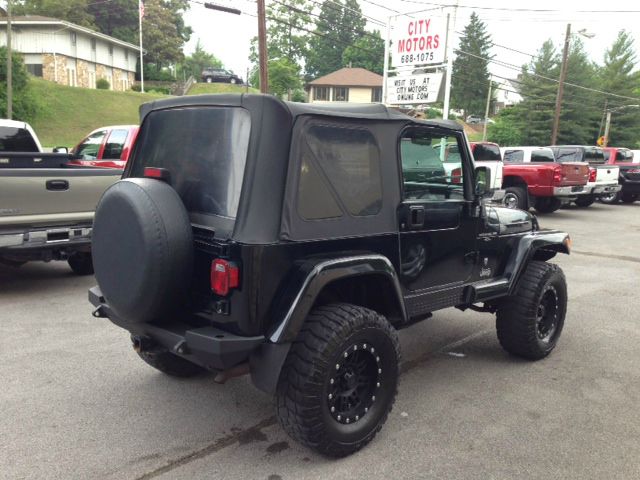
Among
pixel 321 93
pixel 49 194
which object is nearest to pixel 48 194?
pixel 49 194

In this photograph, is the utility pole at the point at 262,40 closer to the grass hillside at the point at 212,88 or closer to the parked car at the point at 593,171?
the parked car at the point at 593,171

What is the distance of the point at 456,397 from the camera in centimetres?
390

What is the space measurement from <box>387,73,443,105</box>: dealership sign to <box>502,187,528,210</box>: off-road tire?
3355 millimetres

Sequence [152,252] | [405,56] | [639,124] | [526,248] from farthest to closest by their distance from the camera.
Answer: [639,124]
[405,56]
[526,248]
[152,252]

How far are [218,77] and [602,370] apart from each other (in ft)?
206

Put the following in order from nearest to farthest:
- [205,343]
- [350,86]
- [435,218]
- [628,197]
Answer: [205,343]
[435,218]
[628,197]
[350,86]

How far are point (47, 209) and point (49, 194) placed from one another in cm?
17

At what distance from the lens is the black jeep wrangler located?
2812 mm

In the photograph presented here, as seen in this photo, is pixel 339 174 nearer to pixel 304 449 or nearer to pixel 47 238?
pixel 304 449

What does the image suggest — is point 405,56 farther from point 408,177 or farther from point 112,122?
point 112,122

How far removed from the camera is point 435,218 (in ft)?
12.1

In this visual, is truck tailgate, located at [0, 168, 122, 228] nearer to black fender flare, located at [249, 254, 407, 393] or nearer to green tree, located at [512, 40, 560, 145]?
black fender flare, located at [249, 254, 407, 393]

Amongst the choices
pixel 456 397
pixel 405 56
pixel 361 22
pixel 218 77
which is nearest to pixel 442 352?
pixel 456 397

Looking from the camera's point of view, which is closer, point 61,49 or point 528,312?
point 528,312
